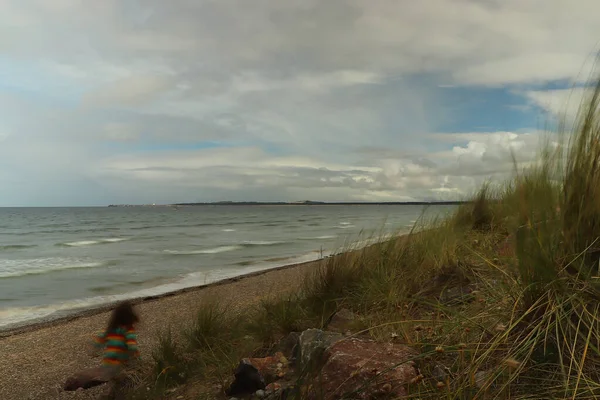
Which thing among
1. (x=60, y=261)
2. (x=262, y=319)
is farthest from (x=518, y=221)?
(x=60, y=261)

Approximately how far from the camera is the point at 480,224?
747 centimetres

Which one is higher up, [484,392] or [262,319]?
[484,392]

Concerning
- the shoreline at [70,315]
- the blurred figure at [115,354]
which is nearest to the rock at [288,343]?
the blurred figure at [115,354]

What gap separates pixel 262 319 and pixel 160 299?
5600 millimetres

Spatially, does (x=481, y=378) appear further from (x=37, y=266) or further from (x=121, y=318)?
(x=37, y=266)

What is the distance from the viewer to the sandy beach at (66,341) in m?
4.59

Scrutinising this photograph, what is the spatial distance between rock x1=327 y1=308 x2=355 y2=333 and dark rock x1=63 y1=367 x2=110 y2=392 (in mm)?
2322

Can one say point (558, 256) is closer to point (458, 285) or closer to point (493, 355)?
point (493, 355)

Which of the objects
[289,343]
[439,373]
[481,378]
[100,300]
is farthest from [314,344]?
[100,300]

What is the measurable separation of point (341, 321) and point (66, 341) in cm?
460

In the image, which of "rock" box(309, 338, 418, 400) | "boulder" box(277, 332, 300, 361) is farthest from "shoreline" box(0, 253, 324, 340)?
"rock" box(309, 338, 418, 400)

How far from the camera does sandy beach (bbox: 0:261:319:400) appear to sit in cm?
459

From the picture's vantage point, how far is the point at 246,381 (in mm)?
3186

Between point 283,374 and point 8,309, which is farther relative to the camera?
point 8,309
